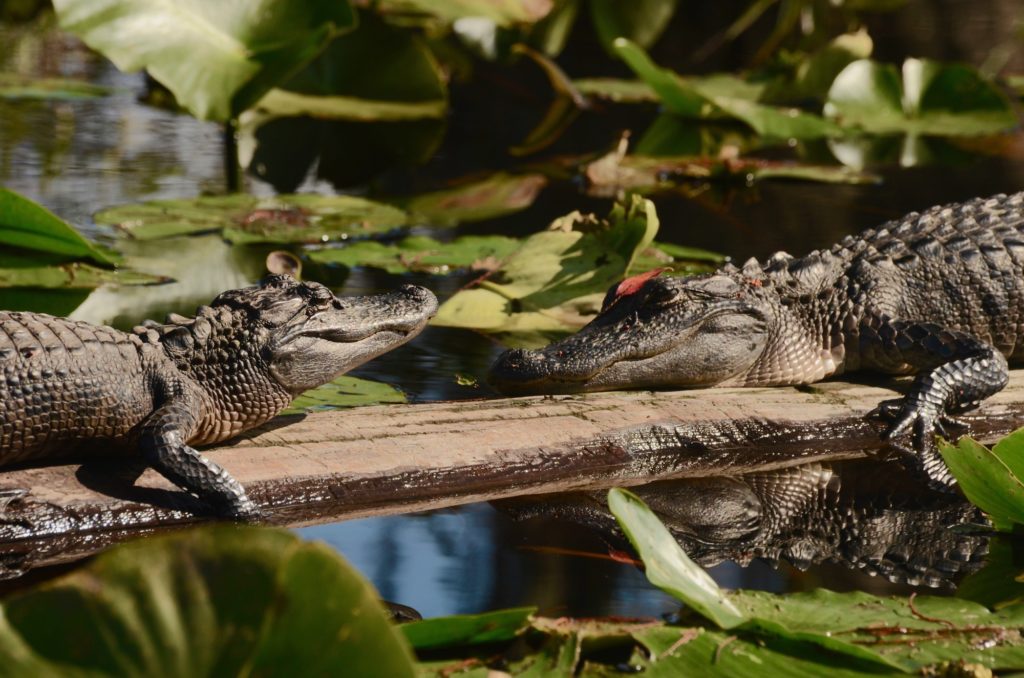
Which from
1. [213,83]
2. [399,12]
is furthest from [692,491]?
[399,12]

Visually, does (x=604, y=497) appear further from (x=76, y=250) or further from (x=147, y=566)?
(x=76, y=250)

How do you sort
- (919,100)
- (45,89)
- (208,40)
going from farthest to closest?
(45,89) → (919,100) → (208,40)

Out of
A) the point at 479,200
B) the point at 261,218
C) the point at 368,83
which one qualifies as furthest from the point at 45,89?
the point at 261,218

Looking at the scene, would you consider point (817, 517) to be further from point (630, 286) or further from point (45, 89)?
point (45, 89)

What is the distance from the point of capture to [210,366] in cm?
364

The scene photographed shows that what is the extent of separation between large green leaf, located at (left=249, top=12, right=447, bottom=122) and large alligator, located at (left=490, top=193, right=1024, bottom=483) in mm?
5090

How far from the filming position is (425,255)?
19.1 ft

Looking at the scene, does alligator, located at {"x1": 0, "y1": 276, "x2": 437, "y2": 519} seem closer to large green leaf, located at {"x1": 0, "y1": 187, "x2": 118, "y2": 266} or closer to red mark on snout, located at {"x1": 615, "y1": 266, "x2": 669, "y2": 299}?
red mark on snout, located at {"x1": 615, "y1": 266, "x2": 669, "y2": 299}

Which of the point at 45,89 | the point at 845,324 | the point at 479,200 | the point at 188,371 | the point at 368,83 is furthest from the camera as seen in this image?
the point at 45,89

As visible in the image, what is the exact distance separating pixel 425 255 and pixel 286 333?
7.15ft

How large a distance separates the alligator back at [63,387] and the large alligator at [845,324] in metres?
1.19

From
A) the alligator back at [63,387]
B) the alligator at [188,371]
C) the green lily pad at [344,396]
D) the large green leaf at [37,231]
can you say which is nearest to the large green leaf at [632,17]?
the large green leaf at [37,231]

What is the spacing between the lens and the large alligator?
4.29 metres

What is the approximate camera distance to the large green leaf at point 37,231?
4.88m
